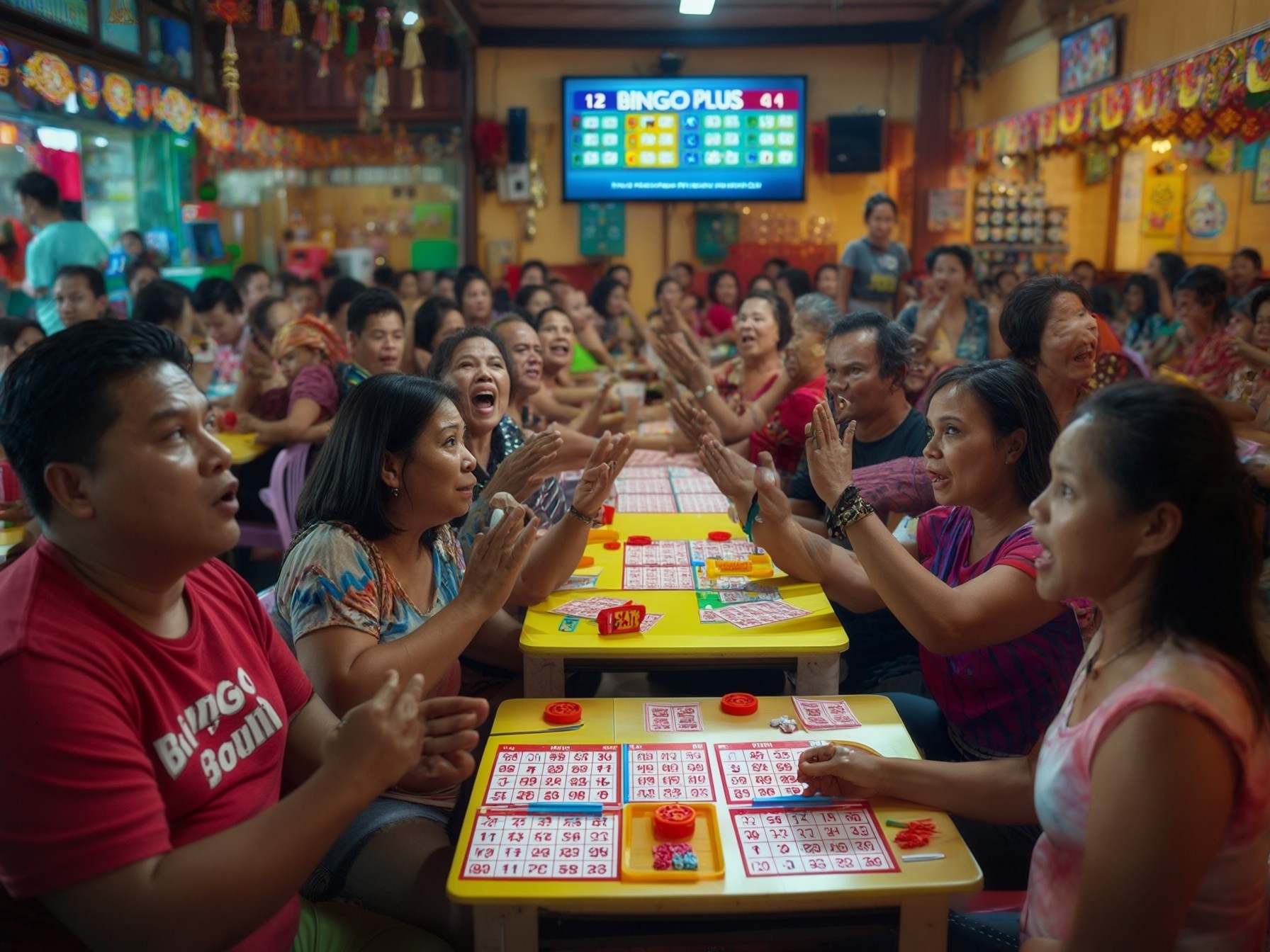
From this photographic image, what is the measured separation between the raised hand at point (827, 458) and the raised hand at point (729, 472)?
301 mm

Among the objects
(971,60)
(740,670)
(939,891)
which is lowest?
(740,670)

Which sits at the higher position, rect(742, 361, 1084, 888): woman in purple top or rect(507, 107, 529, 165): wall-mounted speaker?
rect(507, 107, 529, 165): wall-mounted speaker

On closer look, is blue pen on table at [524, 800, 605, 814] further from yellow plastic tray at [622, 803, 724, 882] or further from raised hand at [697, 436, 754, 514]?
raised hand at [697, 436, 754, 514]

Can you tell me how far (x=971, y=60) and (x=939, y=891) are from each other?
8.60 meters

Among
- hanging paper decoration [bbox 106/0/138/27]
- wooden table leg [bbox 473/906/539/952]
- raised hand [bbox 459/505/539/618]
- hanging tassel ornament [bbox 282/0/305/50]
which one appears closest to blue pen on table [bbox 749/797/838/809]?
wooden table leg [bbox 473/906/539/952]

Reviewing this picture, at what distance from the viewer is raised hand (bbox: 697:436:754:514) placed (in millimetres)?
2438

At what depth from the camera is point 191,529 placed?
1.29 m

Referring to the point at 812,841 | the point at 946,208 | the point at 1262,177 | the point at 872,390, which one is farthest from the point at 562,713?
the point at 1262,177

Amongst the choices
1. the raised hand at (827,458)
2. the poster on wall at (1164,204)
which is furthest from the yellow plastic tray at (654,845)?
the poster on wall at (1164,204)

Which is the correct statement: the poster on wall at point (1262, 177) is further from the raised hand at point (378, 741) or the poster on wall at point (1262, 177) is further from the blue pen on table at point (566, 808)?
the raised hand at point (378, 741)

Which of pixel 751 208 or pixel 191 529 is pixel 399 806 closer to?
pixel 191 529

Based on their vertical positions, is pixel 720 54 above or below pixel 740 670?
above

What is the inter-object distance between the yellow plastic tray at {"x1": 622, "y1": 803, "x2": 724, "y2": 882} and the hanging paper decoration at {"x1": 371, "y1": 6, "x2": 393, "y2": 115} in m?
5.16

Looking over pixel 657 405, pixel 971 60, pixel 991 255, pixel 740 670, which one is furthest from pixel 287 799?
pixel 971 60
